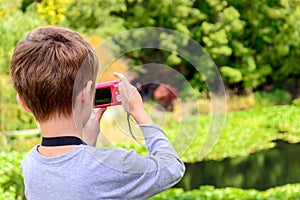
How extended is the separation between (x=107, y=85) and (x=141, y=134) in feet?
0.32

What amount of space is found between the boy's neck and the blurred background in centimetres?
385

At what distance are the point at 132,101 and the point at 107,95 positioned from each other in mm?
52

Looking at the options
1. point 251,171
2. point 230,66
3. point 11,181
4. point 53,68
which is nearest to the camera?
point 53,68

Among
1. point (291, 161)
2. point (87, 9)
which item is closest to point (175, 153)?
point (291, 161)

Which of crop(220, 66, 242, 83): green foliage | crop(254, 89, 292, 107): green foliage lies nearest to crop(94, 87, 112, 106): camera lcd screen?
crop(254, 89, 292, 107): green foliage

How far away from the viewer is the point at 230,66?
15031 mm

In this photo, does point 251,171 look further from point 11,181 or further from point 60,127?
point 60,127

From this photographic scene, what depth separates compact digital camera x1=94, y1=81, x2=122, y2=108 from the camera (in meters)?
1.08

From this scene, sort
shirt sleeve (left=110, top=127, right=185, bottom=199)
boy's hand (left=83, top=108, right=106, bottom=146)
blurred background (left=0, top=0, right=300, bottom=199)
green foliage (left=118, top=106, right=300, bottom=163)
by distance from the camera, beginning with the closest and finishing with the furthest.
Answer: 1. shirt sleeve (left=110, top=127, right=185, bottom=199)
2. boy's hand (left=83, top=108, right=106, bottom=146)
3. blurred background (left=0, top=0, right=300, bottom=199)
4. green foliage (left=118, top=106, right=300, bottom=163)

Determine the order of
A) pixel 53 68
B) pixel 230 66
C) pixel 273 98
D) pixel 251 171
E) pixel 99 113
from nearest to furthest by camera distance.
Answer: pixel 53 68
pixel 99 113
pixel 251 171
pixel 273 98
pixel 230 66

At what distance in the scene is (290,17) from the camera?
568 inches

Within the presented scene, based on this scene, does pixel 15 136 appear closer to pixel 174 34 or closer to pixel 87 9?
pixel 87 9

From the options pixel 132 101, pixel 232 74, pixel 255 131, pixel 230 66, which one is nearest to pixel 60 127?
pixel 132 101

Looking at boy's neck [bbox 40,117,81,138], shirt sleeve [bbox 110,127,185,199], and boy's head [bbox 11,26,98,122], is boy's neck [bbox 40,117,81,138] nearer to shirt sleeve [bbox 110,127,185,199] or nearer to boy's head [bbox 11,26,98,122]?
boy's head [bbox 11,26,98,122]
